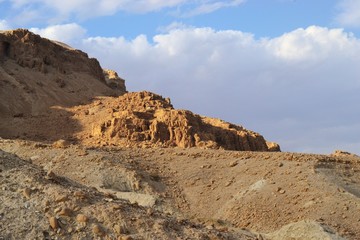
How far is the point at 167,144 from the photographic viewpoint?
77.3ft

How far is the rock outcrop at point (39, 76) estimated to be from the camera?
30.4 meters

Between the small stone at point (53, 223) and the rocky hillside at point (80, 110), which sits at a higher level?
the rocky hillside at point (80, 110)

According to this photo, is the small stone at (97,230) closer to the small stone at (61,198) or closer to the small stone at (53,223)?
the small stone at (53,223)

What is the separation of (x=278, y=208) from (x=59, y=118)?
570 inches

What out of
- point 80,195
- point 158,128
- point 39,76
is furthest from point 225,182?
point 39,76

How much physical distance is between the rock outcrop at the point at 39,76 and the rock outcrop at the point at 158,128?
3563 millimetres

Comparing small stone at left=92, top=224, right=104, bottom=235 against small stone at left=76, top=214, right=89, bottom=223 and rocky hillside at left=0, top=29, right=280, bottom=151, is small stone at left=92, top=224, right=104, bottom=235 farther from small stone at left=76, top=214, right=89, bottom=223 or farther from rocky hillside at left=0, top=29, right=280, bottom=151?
rocky hillside at left=0, top=29, right=280, bottom=151

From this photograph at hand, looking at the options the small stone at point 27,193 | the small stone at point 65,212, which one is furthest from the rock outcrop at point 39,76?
the small stone at point 65,212

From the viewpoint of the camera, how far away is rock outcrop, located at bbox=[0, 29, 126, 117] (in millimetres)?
30375

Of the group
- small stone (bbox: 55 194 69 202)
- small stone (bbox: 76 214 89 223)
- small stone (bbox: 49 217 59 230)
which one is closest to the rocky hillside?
small stone (bbox: 55 194 69 202)

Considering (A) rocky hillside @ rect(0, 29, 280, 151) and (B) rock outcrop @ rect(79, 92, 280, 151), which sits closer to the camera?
(B) rock outcrop @ rect(79, 92, 280, 151)

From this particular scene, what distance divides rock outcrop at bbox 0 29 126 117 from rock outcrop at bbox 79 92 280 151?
3563 millimetres

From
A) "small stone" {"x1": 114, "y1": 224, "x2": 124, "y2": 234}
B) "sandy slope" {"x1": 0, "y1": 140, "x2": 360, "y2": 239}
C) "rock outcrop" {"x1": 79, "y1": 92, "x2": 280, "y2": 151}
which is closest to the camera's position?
"small stone" {"x1": 114, "y1": 224, "x2": 124, "y2": 234}

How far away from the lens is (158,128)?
24.4 m
